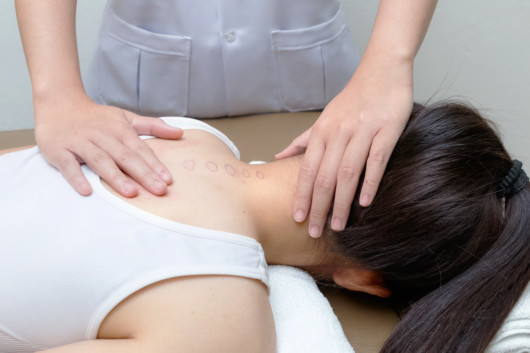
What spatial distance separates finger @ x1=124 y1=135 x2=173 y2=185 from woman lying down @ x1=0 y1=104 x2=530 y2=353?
2 cm

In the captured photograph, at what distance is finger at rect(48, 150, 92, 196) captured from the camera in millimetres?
898

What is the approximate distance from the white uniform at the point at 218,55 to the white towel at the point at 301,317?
59 centimetres

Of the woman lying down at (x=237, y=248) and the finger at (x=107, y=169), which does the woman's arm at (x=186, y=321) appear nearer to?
the woman lying down at (x=237, y=248)

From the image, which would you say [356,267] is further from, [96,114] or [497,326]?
[96,114]

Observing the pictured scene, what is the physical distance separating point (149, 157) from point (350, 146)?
0.38m

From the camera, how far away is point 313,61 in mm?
1460

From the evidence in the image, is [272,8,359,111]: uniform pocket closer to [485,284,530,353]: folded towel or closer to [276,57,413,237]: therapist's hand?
[276,57,413,237]: therapist's hand

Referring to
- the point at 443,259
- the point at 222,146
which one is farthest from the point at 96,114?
the point at 443,259

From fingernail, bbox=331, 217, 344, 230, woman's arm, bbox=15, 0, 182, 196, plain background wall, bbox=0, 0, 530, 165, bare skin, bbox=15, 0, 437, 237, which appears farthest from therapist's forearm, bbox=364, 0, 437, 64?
plain background wall, bbox=0, 0, 530, 165

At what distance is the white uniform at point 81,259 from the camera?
828mm

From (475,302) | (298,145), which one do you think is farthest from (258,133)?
(475,302)

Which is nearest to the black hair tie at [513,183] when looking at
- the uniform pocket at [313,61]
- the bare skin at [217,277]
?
the bare skin at [217,277]

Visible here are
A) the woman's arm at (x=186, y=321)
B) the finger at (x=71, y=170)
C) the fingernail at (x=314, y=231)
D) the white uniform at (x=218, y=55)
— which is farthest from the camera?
the white uniform at (x=218, y=55)

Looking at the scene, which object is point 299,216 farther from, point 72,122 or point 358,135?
point 72,122
